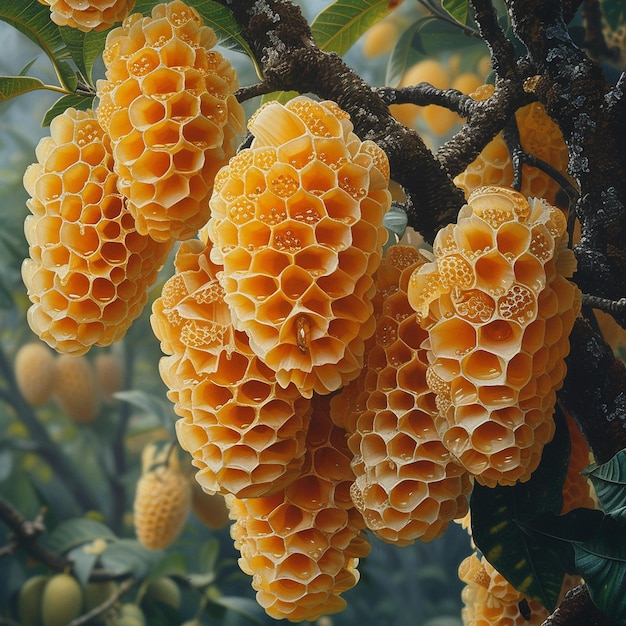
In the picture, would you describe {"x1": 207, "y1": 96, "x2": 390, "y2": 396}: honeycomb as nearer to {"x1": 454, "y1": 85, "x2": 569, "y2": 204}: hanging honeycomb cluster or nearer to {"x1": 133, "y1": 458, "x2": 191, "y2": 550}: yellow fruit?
{"x1": 454, "y1": 85, "x2": 569, "y2": 204}: hanging honeycomb cluster

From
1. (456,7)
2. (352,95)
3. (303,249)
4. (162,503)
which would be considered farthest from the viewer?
(162,503)

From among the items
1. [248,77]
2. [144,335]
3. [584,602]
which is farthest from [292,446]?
[144,335]

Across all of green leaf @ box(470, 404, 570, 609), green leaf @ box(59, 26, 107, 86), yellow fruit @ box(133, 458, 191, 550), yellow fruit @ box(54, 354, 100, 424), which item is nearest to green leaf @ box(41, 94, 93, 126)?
green leaf @ box(59, 26, 107, 86)

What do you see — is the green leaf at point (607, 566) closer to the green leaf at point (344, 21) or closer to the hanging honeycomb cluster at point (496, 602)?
the hanging honeycomb cluster at point (496, 602)

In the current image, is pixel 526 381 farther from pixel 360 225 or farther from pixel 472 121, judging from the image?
pixel 472 121

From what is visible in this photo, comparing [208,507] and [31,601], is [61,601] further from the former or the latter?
[208,507]

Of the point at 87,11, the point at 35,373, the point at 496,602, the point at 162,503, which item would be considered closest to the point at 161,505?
the point at 162,503

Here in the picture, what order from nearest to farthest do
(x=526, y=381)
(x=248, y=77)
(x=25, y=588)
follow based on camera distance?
1. (x=526, y=381)
2. (x=248, y=77)
3. (x=25, y=588)
